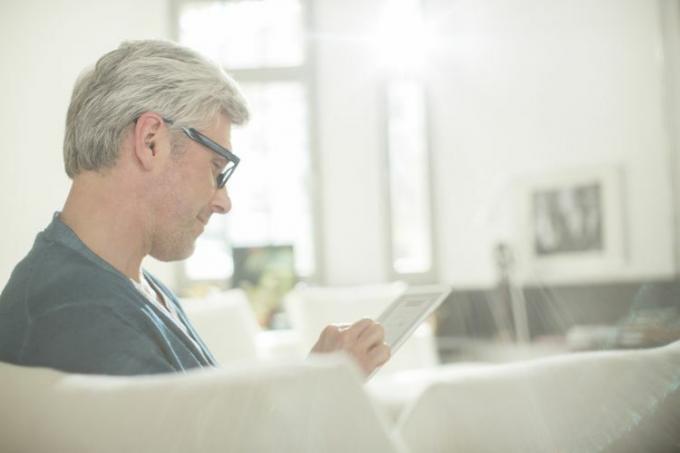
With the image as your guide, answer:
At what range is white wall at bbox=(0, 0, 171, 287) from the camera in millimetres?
2324

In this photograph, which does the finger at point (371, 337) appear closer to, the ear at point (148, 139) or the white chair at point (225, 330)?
the ear at point (148, 139)

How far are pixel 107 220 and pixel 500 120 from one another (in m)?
3.75

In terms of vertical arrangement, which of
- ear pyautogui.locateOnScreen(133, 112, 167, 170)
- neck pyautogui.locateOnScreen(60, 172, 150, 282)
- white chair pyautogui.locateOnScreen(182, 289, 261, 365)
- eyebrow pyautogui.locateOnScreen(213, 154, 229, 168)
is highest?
ear pyautogui.locateOnScreen(133, 112, 167, 170)

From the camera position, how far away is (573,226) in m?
4.27

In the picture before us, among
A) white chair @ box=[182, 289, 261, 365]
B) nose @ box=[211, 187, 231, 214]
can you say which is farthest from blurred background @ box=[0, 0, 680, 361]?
nose @ box=[211, 187, 231, 214]

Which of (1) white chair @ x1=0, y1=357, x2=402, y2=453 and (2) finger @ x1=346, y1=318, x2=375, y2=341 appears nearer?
(1) white chair @ x1=0, y1=357, x2=402, y2=453

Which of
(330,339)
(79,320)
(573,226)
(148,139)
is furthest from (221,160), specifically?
(573,226)

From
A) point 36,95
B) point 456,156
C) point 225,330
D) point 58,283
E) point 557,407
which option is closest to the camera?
point 557,407

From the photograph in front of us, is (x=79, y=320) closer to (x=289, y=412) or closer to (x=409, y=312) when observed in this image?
(x=289, y=412)

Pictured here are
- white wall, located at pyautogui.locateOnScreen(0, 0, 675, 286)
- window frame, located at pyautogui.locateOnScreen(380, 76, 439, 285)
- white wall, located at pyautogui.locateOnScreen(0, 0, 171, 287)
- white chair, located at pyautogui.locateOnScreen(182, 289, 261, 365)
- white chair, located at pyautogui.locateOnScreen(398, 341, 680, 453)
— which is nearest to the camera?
white chair, located at pyautogui.locateOnScreen(398, 341, 680, 453)

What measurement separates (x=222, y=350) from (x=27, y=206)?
850 millimetres

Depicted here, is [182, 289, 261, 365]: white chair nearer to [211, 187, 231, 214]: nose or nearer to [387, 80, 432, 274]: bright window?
[211, 187, 231, 214]: nose

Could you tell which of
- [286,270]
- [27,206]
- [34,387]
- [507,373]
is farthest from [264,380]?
[286,270]

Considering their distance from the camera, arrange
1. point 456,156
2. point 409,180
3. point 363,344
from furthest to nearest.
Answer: point 409,180
point 456,156
point 363,344
